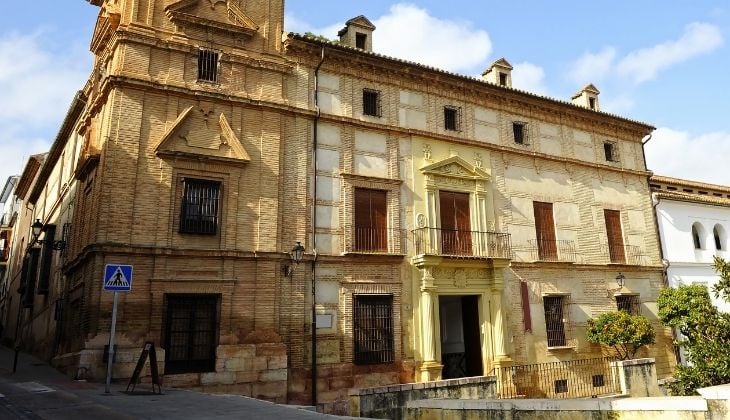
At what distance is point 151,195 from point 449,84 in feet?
33.3

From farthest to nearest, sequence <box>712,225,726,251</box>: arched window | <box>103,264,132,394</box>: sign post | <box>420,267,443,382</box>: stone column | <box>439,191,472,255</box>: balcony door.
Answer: <box>712,225,726,251</box>: arched window < <box>439,191,472,255</box>: balcony door < <box>420,267,443,382</box>: stone column < <box>103,264,132,394</box>: sign post

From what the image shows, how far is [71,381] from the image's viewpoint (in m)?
10.8

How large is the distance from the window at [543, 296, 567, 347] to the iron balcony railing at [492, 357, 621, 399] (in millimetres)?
751

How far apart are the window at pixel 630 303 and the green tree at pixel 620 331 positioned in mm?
1956

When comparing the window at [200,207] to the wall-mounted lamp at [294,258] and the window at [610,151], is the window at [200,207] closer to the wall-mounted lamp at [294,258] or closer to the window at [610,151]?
the wall-mounted lamp at [294,258]

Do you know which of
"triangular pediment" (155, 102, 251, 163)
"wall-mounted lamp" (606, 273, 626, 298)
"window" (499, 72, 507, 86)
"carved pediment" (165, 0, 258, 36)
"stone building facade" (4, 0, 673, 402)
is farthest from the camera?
"window" (499, 72, 507, 86)

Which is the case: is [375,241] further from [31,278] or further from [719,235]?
[719,235]

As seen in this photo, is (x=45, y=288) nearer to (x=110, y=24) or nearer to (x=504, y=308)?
(x=110, y=24)

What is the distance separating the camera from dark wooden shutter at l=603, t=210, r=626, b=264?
63.9ft

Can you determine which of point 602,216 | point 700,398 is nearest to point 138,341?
point 700,398

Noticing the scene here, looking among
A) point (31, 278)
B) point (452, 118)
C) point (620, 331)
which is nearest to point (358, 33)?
point (452, 118)

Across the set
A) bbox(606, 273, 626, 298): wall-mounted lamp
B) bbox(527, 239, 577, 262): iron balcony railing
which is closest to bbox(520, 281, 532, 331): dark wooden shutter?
bbox(527, 239, 577, 262): iron balcony railing

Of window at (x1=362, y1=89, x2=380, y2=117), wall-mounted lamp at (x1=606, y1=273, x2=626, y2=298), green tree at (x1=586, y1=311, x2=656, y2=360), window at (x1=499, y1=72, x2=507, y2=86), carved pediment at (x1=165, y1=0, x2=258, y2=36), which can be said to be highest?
window at (x1=499, y1=72, x2=507, y2=86)

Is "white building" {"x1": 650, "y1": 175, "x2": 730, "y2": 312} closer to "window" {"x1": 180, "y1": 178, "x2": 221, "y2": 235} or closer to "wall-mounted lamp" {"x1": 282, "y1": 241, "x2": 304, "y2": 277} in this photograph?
"wall-mounted lamp" {"x1": 282, "y1": 241, "x2": 304, "y2": 277}
